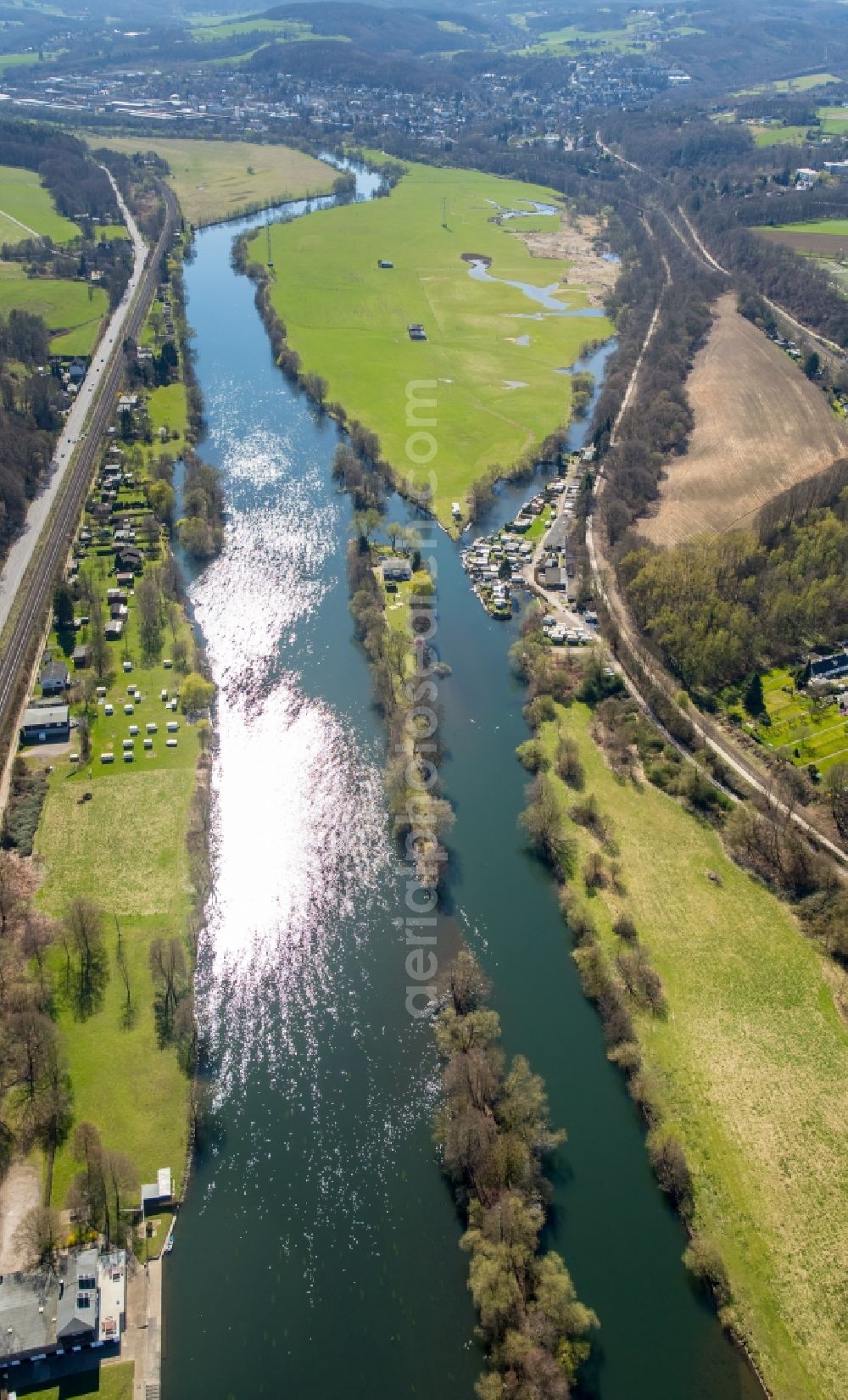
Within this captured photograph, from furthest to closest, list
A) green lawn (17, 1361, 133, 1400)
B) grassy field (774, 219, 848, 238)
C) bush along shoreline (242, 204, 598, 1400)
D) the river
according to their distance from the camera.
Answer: grassy field (774, 219, 848, 238)
the river
bush along shoreline (242, 204, 598, 1400)
green lawn (17, 1361, 133, 1400)

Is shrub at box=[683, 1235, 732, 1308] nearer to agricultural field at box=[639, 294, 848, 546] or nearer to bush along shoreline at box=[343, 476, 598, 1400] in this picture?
bush along shoreline at box=[343, 476, 598, 1400]

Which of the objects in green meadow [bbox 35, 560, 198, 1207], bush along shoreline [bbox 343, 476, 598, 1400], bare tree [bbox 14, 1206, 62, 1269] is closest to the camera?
bush along shoreline [bbox 343, 476, 598, 1400]

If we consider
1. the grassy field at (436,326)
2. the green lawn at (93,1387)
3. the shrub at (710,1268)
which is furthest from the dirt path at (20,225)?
the shrub at (710,1268)

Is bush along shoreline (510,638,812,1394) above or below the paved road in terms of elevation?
below

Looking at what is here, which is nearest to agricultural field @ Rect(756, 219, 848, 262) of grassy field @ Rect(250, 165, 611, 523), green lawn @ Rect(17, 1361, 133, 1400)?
grassy field @ Rect(250, 165, 611, 523)

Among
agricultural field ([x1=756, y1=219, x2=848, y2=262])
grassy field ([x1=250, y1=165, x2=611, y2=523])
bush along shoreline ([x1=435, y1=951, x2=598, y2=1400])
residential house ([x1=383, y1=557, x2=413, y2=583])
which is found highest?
agricultural field ([x1=756, y1=219, x2=848, y2=262])

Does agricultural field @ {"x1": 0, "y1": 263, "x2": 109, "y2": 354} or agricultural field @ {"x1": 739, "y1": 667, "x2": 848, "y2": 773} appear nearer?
agricultural field @ {"x1": 739, "y1": 667, "x2": 848, "y2": 773}

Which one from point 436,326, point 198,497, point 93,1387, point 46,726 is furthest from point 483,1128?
point 436,326
